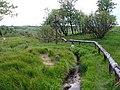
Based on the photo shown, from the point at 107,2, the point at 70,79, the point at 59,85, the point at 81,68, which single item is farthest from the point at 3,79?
the point at 107,2

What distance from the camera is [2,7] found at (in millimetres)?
25547

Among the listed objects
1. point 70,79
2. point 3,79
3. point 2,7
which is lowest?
point 70,79

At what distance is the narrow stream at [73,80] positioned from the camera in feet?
44.8

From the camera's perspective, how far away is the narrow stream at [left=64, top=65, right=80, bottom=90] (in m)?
13.6

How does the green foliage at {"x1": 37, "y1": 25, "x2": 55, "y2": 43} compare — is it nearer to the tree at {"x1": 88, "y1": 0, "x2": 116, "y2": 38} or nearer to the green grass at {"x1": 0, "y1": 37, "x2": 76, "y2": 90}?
the tree at {"x1": 88, "y1": 0, "x2": 116, "y2": 38}

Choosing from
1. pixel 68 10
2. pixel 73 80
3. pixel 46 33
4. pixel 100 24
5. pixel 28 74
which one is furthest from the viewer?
pixel 68 10

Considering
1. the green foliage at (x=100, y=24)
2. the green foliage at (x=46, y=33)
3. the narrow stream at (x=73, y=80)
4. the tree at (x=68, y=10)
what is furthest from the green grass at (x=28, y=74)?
the tree at (x=68, y=10)

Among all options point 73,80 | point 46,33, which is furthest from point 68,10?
point 73,80

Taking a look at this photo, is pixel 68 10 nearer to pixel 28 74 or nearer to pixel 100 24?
pixel 100 24

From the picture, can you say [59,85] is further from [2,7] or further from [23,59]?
[2,7]

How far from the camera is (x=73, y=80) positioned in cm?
1522

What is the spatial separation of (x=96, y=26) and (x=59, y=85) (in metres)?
34.4

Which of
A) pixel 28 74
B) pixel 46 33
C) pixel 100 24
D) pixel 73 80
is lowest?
pixel 73 80

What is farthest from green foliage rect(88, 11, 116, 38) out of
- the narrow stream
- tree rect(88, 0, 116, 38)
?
the narrow stream
